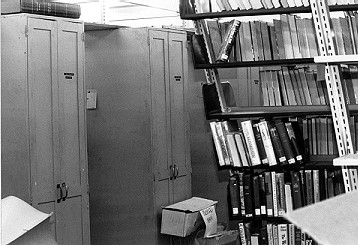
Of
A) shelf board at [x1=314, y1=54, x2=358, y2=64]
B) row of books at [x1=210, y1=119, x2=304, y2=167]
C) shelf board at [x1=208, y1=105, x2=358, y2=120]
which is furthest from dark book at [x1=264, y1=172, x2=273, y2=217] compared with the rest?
shelf board at [x1=314, y1=54, x2=358, y2=64]

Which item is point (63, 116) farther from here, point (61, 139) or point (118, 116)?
point (118, 116)

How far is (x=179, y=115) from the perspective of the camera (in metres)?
6.57

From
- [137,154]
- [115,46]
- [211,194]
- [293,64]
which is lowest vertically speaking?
[211,194]

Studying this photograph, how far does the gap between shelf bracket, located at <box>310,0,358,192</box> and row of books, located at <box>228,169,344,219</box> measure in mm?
495

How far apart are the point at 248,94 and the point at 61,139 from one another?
3.16m

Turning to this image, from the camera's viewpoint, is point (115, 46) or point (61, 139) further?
point (115, 46)

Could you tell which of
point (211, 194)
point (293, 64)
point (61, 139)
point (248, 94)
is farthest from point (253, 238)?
point (248, 94)

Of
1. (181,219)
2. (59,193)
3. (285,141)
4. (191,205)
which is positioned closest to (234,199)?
(285,141)

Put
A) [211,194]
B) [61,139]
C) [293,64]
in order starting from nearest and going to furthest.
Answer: [293,64] < [61,139] < [211,194]

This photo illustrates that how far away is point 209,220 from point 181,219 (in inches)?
9.7

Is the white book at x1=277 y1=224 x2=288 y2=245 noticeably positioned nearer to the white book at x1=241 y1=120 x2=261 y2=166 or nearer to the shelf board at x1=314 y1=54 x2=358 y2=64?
the white book at x1=241 y1=120 x2=261 y2=166

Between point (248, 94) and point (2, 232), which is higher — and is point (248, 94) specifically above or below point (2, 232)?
above

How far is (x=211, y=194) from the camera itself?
7.25 m

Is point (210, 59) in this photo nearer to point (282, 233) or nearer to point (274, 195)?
point (274, 195)
